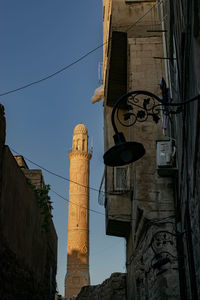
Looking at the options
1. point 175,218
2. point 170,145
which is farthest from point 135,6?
point 175,218

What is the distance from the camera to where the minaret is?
4025 centimetres

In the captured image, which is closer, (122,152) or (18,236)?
(122,152)

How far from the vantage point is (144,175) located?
33.4 feet

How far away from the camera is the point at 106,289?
17453 mm

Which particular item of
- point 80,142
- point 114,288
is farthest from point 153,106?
point 80,142

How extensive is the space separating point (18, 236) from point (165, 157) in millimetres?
4081

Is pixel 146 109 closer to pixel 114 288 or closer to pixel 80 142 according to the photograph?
pixel 114 288

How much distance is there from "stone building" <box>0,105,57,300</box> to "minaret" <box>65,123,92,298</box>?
25.9 m

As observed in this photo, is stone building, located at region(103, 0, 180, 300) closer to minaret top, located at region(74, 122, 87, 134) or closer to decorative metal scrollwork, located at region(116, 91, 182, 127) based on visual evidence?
decorative metal scrollwork, located at region(116, 91, 182, 127)

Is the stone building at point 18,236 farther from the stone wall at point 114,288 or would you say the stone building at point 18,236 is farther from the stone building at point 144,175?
the stone wall at point 114,288

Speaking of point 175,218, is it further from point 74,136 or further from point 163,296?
point 74,136

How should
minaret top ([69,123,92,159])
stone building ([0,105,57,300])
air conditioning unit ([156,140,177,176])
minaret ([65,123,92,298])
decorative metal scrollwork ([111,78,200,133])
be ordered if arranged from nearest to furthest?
decorative metal scrollwork ([111,78,200,133])
stone building ([0,105,57,300])
air conditioning unit ([156,140,177,176])
minaret ([65,123,92,298])
minaret top ([69,123,92,159])

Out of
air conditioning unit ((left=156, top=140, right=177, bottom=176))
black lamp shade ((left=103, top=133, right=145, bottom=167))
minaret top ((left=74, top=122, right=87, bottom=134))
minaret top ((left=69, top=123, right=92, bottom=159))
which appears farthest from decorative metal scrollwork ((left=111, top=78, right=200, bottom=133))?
minaret top ((left=74, top=122, right=87, bottom=134))

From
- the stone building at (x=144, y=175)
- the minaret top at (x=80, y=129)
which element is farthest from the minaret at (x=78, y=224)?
the stone building at (x=144, y=175)
